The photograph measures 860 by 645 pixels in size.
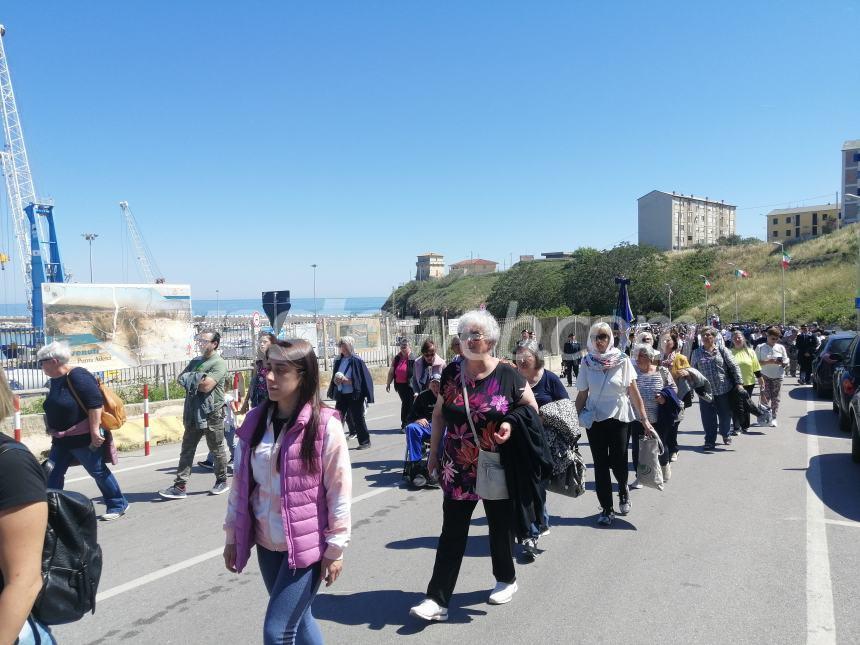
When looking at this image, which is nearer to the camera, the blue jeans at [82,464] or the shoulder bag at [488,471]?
the shoulder bag at [488,471]

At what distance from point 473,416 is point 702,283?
69.3 metres

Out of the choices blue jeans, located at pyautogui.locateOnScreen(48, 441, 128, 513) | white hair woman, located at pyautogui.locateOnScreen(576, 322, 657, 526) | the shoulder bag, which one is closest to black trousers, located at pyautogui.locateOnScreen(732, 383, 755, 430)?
white hair woman, located at pyautogui.locateOnScreen(576, 322, 657, 526)

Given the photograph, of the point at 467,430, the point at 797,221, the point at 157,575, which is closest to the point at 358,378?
the point at 157,575

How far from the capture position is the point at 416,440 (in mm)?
7898

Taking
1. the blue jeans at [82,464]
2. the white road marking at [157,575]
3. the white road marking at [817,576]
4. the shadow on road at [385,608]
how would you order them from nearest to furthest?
the white road marking at [817,576], the shadow on road at [385,608], the white road marking at [157,575], the blue jeans at [82,464]

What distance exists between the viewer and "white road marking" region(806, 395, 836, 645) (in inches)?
158

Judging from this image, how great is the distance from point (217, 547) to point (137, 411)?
28.6 ft

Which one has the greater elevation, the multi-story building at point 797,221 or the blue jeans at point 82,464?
the multi-story building at point 797,221

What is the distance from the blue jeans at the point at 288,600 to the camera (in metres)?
2.88

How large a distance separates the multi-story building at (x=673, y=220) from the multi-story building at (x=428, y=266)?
246 ft

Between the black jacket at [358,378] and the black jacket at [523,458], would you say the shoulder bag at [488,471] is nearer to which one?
the black jacket at [523,458]

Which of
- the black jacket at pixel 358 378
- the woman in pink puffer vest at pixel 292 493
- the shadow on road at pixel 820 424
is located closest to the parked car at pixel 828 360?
the shadow on road at pixel 820 424

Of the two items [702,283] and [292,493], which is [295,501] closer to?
[292,493]

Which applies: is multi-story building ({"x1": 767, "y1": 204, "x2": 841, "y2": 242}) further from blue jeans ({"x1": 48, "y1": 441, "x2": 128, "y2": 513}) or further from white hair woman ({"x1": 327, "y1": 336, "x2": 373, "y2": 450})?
blue jeans ({"x1": 48, "y1": 441, "x2": 128, "y2": 513})
